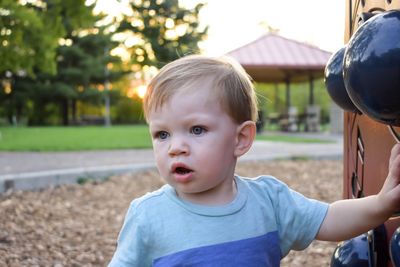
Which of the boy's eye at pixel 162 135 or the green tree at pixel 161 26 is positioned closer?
the boy's eye at pixel 162 135

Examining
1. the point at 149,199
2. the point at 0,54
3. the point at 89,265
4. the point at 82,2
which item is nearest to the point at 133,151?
the point at 0,54

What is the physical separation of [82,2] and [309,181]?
266 centimetres

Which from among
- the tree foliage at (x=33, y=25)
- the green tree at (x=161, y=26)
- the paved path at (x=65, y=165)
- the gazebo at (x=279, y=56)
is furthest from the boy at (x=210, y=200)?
the green tree at (x=161, y=26)

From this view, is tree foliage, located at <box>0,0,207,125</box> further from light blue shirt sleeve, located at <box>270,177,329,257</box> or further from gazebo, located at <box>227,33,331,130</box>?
light blue shirt sleeve, located at <box>270,177,329,257</box>

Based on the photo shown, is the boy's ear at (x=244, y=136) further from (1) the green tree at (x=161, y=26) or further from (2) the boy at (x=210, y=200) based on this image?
(1) the green tree at (x=161, y=26)

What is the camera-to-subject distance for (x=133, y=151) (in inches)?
324

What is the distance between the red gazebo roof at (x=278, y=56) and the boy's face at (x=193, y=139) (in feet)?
45.8

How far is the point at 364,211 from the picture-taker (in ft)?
3.85

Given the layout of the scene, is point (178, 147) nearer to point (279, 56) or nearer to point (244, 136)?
point (244, 136)

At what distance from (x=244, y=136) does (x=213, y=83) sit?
143 millimetres

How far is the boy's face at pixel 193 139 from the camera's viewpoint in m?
1.13

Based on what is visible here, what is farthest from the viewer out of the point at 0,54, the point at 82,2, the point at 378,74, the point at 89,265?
the point at 0,54

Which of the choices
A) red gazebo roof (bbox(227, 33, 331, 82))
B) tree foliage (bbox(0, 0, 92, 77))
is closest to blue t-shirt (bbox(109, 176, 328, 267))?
tree foliage (bbox(0, 0, 92, 77))

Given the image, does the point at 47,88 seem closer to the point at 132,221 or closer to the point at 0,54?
the point at 0,54
